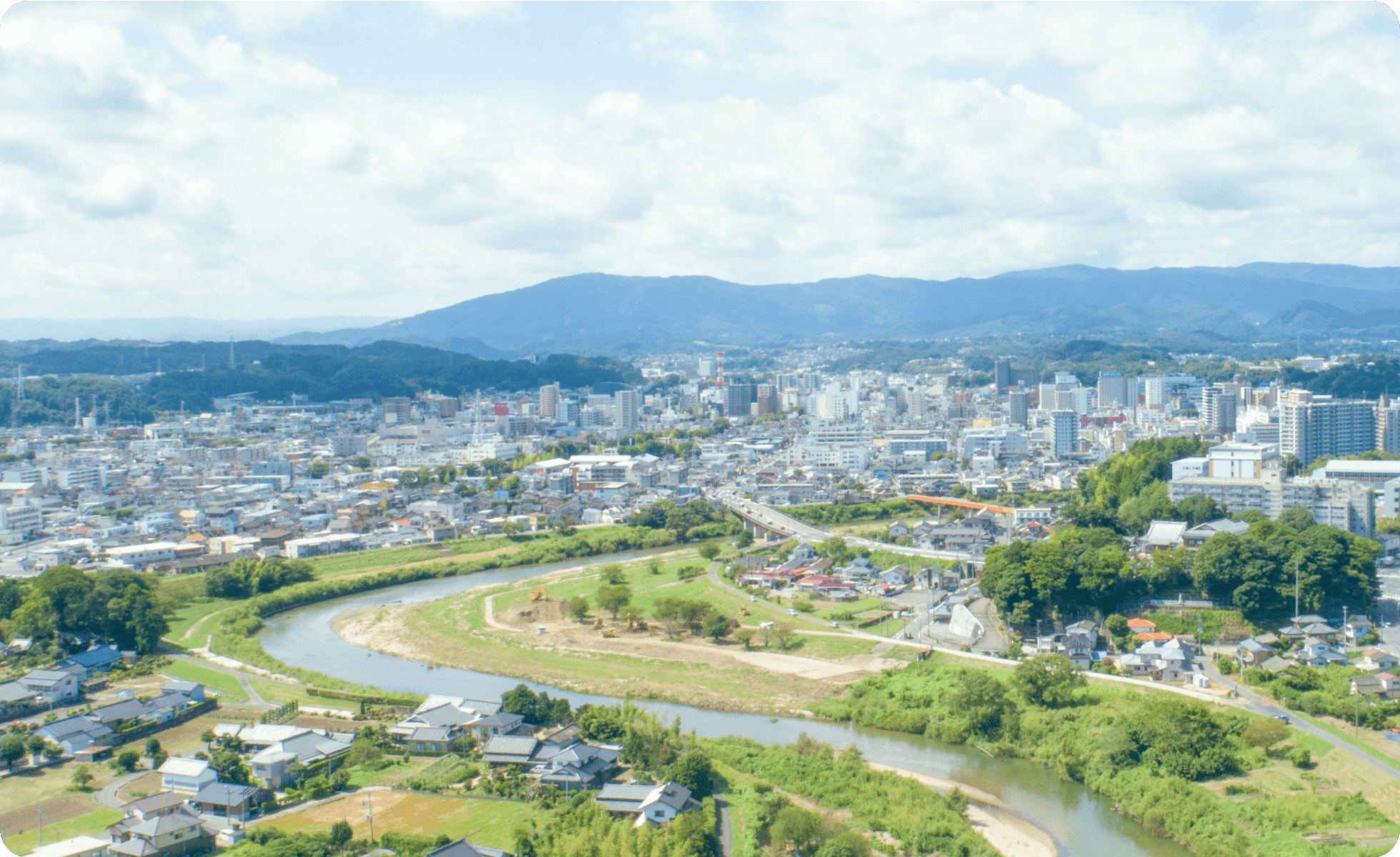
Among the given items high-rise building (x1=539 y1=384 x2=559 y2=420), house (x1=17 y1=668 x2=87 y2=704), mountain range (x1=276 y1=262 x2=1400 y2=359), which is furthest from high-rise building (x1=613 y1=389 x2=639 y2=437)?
mountain range (x1=276 y1=262 x2=1400 y2=359)

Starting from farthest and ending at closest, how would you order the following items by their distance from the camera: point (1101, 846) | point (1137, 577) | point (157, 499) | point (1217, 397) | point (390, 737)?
point (1217, 397) → point (157, 499) → point (1137, 577) → point (390, 737) → point (1101, 846)

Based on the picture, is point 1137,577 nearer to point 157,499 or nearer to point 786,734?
point 786,734

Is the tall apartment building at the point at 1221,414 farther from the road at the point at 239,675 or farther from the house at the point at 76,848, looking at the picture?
the house at the point at 76,848

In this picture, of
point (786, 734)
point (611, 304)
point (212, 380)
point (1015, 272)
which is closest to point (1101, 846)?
point (786, 734)

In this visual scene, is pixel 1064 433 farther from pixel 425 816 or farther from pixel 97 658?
pixel 425 816

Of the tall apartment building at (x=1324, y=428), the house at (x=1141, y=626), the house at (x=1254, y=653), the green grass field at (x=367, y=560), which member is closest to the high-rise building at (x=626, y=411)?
the green grass field at (x=367, y=560)

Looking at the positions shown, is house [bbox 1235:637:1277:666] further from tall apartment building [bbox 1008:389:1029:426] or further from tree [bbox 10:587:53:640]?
tall apartment building [bbox 1008:389:1029:426]
